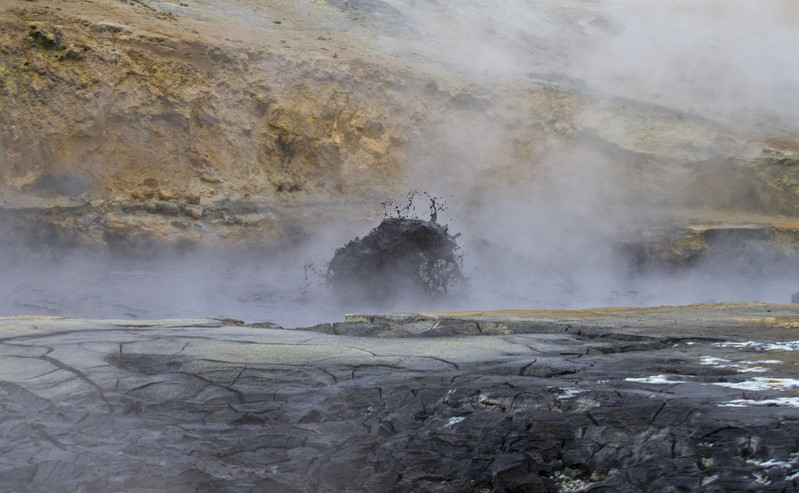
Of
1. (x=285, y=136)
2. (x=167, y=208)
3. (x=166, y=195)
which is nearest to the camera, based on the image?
(x=167, y=208)

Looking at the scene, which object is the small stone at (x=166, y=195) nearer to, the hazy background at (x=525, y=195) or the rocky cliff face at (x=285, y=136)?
the rocky cliff face at (x=285, y=136)

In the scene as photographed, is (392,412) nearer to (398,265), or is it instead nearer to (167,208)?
(398,265)

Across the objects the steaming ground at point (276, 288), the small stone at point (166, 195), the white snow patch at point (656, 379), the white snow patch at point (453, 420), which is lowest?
the steaming ground at point (276, 288)

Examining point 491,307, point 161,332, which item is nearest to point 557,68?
point 491,307

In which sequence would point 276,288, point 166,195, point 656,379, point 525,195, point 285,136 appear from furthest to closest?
point 525,195 < point 285,136 < point 166,195 < point 276,288 < point 656,379

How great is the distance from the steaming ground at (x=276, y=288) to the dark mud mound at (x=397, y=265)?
5.5 inches

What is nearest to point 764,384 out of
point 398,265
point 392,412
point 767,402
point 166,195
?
point 767,402

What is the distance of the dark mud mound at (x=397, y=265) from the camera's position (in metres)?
6.55

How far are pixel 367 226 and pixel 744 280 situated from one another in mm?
3815

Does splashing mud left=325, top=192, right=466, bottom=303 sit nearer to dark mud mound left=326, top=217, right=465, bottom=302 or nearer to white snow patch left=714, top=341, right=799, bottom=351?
dark mud mound left=326, top=217, right=465, bottom=302

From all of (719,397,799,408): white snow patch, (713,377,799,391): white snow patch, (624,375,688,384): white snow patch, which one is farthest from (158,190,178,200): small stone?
(719,397,799,408): white snow patch

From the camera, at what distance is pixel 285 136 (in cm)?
801

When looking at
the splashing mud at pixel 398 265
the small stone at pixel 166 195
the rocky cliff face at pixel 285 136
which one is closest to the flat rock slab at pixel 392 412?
the splashing mud at pixel 398 265

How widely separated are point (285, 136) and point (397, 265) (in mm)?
2211
